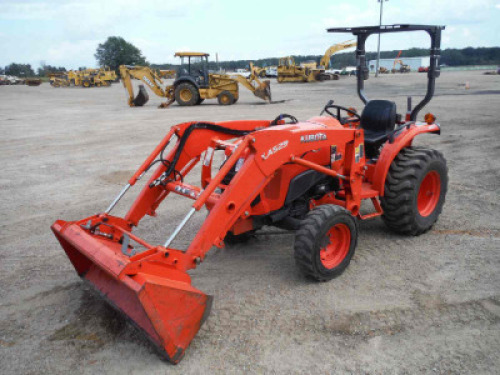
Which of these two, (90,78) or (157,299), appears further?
(90,78)

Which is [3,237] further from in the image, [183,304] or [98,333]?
[183,304]

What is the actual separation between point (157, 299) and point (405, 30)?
3.84m

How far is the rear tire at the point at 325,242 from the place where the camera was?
3.64 m

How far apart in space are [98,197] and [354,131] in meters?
4.22

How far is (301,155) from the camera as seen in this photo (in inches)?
153

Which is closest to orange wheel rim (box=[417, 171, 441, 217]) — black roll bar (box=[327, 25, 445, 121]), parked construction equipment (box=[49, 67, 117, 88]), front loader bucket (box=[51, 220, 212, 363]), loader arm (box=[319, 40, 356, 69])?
black roll bar (box=[327, 25, 445, 121])

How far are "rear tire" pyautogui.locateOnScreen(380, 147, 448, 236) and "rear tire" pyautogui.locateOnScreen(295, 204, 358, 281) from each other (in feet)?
2.78

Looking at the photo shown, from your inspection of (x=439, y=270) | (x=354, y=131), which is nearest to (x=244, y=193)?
(x=354, y=131)

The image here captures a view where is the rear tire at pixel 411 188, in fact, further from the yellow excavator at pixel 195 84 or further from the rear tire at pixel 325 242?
the yellow excavator at pixel 195 84

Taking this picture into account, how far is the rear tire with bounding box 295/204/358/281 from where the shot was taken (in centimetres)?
364

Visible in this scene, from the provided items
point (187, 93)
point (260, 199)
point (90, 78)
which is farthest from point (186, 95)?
point (90, 78)

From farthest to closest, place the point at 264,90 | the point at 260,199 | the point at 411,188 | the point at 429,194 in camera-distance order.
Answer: the point at 264,90, the point at 429,194, the point at 411,188, the point at 260,199

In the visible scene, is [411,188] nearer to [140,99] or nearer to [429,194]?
[429,194]

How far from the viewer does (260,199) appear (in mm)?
3834
